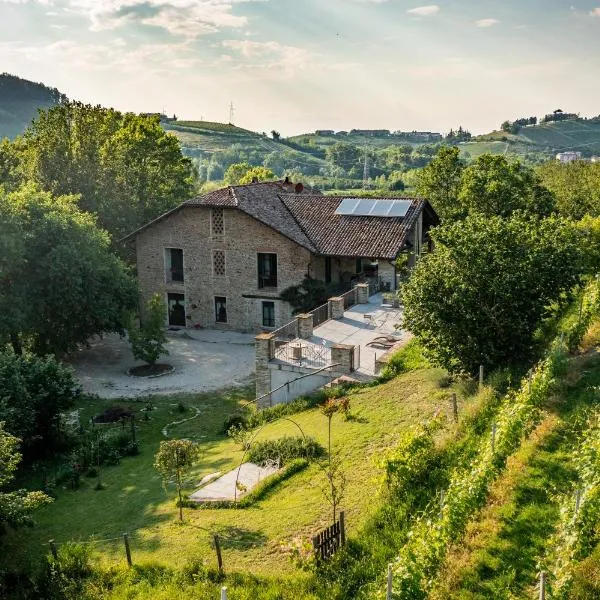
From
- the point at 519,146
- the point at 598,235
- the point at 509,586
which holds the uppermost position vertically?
the point at 519,146

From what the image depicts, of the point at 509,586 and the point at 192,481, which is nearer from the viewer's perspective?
the point at 509,586

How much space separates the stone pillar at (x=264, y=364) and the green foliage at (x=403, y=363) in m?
4.28

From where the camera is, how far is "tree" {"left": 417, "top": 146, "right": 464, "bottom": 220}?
46.5 meters

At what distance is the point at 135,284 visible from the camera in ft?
112

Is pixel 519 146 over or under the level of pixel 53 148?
over

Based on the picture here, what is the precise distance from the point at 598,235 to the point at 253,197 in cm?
1859

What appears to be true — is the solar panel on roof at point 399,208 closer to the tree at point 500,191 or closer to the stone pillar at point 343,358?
the tree at point 500,191

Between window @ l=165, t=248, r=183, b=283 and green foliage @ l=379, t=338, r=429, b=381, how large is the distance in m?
19.0

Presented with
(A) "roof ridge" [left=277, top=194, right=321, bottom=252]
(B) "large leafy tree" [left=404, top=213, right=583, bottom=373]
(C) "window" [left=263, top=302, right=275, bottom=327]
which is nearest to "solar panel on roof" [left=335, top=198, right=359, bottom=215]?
(A) "roof ridge" [left=277, top=194, right=321, bottom=252]

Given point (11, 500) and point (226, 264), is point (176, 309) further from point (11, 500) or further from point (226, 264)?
point (11, 500)

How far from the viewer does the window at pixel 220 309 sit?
3791cm

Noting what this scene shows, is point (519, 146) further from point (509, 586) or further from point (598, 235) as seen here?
point (509, 586)

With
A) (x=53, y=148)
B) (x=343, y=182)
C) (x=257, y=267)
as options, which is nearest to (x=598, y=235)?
(x=257, y=267)

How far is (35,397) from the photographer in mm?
20938
